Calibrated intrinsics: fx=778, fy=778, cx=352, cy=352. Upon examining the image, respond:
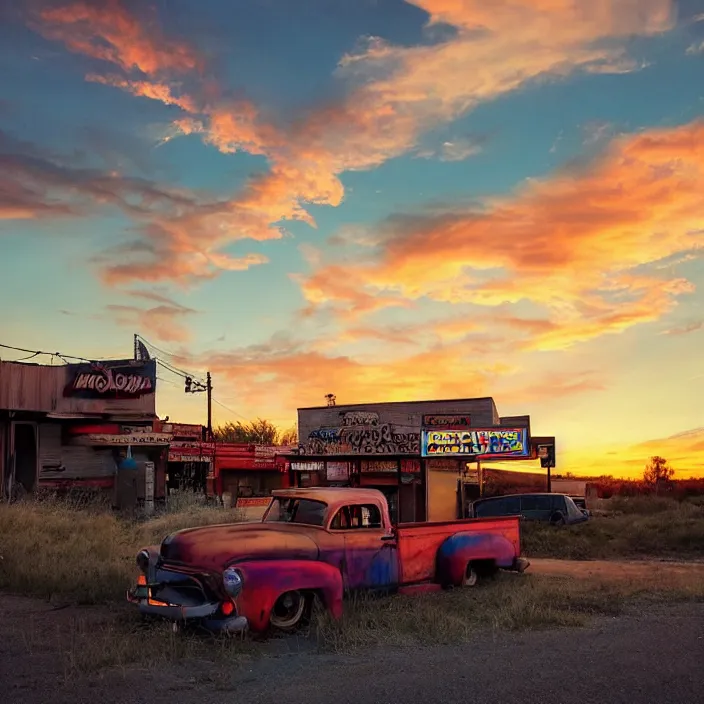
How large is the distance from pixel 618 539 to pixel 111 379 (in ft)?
63.3

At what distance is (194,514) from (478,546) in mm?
13175

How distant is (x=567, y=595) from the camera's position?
38.4 feet

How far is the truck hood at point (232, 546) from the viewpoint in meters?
8.92

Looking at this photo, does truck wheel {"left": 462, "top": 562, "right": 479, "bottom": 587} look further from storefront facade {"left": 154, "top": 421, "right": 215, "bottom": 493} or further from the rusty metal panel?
storefront facade {"left": 154, "top": 421, "right": 215, "bottom": 493}

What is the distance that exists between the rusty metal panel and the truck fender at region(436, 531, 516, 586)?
65.5 feet

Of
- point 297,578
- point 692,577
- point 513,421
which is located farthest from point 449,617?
point 513,421

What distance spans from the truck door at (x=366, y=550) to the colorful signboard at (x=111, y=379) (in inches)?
831

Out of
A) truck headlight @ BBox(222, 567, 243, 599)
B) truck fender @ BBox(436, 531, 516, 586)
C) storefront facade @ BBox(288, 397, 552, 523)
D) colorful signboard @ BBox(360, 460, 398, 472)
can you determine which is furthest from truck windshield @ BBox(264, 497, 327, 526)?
colorful signboard @ BBox(360, 460, 398, 472)

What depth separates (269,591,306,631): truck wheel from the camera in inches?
361

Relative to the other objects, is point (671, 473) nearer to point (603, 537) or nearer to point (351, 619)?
point (603, 537)

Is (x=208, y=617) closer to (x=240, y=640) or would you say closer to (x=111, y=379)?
(x=240, y=640)

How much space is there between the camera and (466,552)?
40.4 ft

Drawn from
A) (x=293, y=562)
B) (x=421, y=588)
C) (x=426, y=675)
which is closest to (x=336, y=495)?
(x=293, y=562)

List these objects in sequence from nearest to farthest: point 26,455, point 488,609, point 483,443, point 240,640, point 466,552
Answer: point 240,640 < point 488,609 < point 466,552 < point 483,443 < point 26,455
